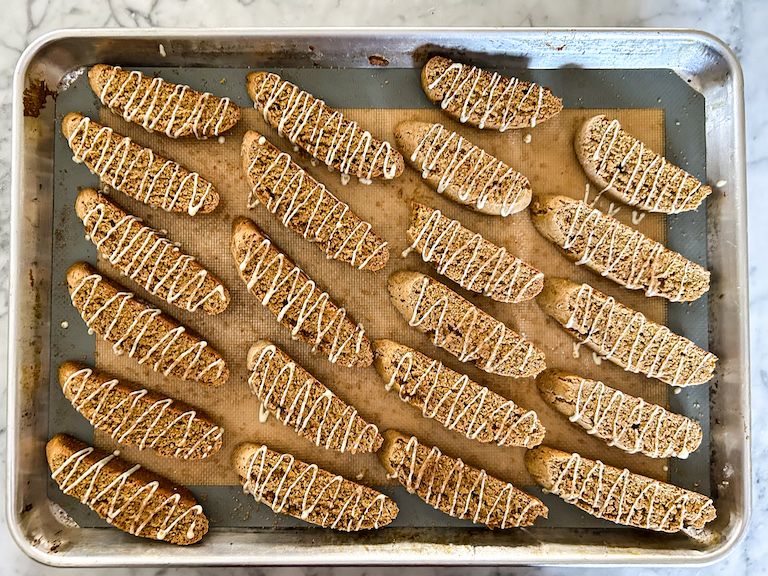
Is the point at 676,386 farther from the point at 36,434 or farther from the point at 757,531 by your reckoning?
the point at 36,434

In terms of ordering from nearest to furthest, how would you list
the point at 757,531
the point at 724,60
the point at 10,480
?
the point at 10,480 < the point at 724,60 < the point at 757,531

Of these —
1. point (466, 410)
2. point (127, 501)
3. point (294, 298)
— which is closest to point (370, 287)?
point (294, 298)

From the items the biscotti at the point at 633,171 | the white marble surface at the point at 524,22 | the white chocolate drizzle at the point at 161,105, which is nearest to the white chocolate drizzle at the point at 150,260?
the white chocolate drizzle at the point at 161,105

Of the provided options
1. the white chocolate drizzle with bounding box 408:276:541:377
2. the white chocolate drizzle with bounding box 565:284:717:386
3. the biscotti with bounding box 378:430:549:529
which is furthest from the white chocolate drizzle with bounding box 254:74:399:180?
the biscotti with bounding box 378:430:549:529

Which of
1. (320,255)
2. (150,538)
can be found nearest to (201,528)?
(150,538)

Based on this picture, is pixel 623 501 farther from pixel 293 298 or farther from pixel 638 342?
pixel 293 298
